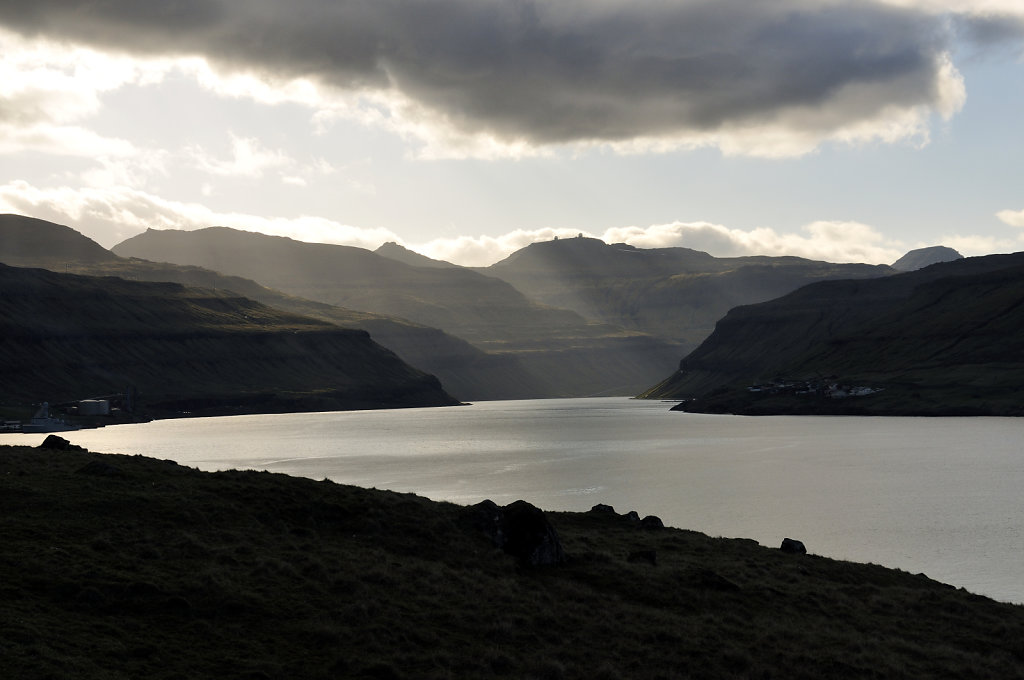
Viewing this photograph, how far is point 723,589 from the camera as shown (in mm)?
43219

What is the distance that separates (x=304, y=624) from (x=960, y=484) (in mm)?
100971

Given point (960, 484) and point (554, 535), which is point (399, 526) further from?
point (960, 484)

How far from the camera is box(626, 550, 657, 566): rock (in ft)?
156

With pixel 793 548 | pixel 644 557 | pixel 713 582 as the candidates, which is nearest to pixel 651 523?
pixel 793 548

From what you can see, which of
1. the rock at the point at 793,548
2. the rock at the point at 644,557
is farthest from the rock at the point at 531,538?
the rock at the point at 793,548

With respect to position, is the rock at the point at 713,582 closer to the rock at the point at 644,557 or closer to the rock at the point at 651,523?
the rock at the point at 644,557

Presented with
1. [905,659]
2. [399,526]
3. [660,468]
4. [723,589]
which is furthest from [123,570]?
[660,468]

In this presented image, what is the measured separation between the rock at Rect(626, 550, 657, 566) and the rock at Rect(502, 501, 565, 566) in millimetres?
4116

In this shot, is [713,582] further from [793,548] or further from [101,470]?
[101,470]

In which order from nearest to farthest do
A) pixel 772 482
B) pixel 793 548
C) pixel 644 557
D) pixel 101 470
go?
pixel 644 557
pixel 101 470
pixel 793 548
pixel 772 482

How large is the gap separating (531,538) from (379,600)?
11.7 metres

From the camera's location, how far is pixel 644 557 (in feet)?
157

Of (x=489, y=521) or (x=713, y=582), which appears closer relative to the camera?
(x=713, y=582)

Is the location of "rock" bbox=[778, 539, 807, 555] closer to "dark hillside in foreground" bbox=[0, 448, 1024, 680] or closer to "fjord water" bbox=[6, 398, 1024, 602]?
"dark hillside in foreground" bbox=[0, 448, 1024, 680]
